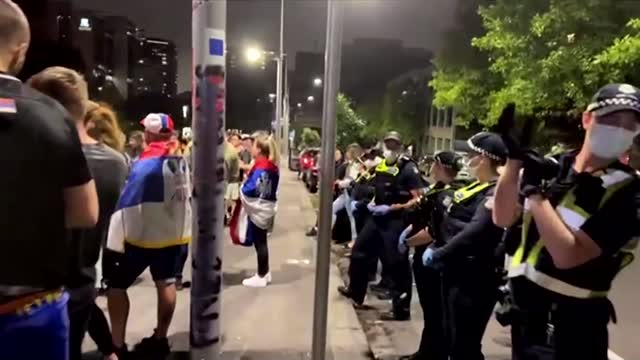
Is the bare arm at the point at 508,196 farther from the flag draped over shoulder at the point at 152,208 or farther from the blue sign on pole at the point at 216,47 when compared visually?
the flag draped over shoulder at the point at 152,208

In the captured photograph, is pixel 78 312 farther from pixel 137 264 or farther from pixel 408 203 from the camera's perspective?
pixel 408 203

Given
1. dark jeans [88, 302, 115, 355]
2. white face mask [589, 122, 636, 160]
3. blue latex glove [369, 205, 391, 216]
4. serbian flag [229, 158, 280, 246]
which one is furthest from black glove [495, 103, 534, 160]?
serbian flag [229, 158, 280, 246]

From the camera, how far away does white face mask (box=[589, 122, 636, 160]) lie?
2.19m

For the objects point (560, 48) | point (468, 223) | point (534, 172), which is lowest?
point (468, 223)

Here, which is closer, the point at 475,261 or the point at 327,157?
the point at 327,157

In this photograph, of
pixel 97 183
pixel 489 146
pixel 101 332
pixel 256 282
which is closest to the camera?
pixel 97 183

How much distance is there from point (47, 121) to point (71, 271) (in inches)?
25.7

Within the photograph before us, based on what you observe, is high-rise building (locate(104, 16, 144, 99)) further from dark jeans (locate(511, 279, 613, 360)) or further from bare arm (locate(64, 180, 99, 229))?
dark jeans (locate(511, 279, 613, 360))

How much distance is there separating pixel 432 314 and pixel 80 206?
2.95 meters

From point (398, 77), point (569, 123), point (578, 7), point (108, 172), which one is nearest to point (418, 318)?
point (569, 123)

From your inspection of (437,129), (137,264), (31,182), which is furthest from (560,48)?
(437,129)

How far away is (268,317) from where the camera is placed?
18.8 ft

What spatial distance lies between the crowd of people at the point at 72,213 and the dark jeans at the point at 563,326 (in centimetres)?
126

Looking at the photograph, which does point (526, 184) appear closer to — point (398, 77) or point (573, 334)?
point (573, 334)
